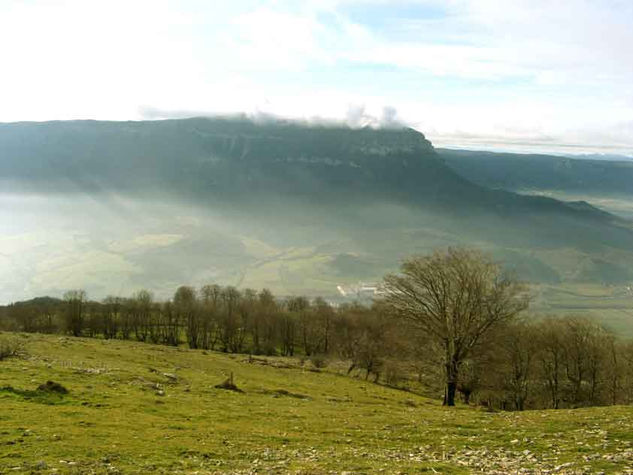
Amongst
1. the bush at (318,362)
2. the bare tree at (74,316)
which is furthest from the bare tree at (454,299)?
the bare tree at (74,316)

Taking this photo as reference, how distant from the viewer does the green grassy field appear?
13406 mm

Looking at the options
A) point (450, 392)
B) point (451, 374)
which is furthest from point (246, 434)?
point (450, 392)

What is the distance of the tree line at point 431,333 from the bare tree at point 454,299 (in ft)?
0.26

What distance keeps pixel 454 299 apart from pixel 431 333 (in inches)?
146

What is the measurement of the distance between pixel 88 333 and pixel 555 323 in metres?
82.5

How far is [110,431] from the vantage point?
16.2 m

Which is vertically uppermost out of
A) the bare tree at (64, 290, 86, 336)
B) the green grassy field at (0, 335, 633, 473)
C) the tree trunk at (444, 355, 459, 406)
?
the green grassy field at (0, 335, 633, 473)

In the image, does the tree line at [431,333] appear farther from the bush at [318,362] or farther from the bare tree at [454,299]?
the bush at [318,362]

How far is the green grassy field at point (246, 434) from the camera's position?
1341 cm

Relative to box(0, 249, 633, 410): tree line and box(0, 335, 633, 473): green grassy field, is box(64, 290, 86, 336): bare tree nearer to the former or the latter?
box(0, 249, 633, 410): tree line

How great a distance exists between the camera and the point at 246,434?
1775 cm

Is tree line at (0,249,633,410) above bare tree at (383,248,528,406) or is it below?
below

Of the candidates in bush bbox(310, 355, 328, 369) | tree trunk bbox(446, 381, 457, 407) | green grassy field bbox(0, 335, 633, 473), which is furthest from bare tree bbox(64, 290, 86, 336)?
tree trunk bbox(446, 381, 457, 407)

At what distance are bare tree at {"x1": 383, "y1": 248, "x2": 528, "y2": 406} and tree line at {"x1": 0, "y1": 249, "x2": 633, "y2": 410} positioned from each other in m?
0.08
